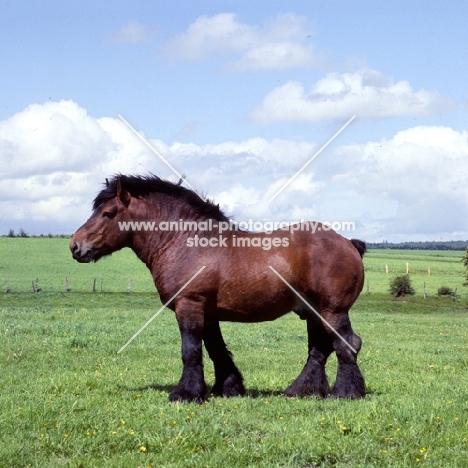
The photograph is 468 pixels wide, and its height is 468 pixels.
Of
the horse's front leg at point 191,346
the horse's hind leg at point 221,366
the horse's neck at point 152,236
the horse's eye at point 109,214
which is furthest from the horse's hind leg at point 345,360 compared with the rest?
the horse's eye at point 109,214

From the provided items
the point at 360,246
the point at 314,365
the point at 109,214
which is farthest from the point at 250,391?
the point at 109,214

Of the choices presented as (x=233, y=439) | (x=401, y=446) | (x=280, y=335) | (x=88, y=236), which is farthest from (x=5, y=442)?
(x=280, y=335)

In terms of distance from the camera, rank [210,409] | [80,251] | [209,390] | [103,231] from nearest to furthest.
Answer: [210,409] → [80,251] → [103,231] → [209,390]

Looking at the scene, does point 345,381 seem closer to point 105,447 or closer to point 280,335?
point 105,447

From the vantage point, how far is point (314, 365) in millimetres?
9133

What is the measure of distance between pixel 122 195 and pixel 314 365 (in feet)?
11.9

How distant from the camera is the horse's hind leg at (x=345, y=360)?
28.8ft

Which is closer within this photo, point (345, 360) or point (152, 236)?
point (345, 360)

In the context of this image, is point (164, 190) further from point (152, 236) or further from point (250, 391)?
point (250, 391)

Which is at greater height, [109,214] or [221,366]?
[109,214]

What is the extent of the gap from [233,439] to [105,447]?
1.30 m

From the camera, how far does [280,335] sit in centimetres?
1809

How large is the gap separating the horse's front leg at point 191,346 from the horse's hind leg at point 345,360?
182cm

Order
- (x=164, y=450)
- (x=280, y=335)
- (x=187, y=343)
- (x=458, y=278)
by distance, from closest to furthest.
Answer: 1. (x=164, y=450)
2. (x=187, y=343)
3. (x=280, y=335)
4. (x=458, y=278)
